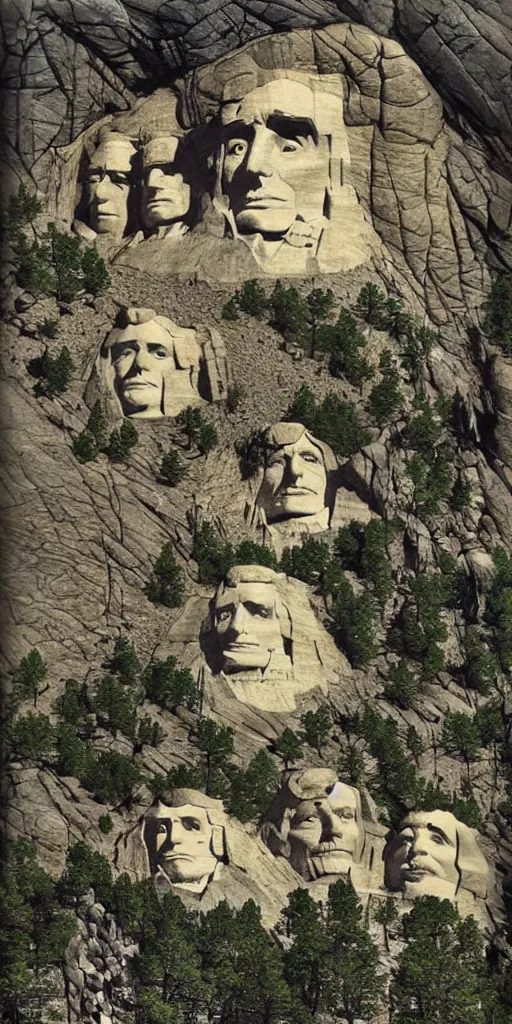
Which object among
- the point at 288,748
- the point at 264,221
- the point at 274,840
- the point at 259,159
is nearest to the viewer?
the point at 274,840

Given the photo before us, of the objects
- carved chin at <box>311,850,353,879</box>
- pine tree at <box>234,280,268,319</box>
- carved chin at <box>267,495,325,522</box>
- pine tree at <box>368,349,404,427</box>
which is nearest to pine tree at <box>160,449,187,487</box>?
carved chin at <box>267,495,325,522</box>

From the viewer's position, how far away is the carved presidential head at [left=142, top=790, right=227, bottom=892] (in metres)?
72.0

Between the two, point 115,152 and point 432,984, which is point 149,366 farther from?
point 432,984

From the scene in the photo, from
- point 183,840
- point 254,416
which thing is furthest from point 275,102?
point 183,840

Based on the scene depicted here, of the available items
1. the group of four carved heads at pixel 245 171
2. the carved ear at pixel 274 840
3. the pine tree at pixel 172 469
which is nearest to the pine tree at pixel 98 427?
the pine tree at pixel 172 469

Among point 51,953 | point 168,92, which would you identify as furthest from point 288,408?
point 51,953

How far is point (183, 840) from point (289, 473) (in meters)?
11.1

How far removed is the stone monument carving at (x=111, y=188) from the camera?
8538 centimetres

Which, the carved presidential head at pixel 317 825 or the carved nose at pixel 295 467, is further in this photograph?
the carved nose at pixel 295 467

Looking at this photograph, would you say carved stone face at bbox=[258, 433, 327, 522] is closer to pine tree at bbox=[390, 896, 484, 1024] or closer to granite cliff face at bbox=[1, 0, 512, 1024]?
Answer: granite cliff face at bbox=[1, 0, 512, 1024]

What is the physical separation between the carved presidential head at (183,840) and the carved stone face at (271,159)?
56.5 feet

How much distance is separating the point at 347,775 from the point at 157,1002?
26.8 feet

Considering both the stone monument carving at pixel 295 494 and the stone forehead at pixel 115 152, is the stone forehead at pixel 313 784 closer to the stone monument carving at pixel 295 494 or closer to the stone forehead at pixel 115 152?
the stone monument carving at pixel 295 494

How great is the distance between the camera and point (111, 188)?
85625 mm
